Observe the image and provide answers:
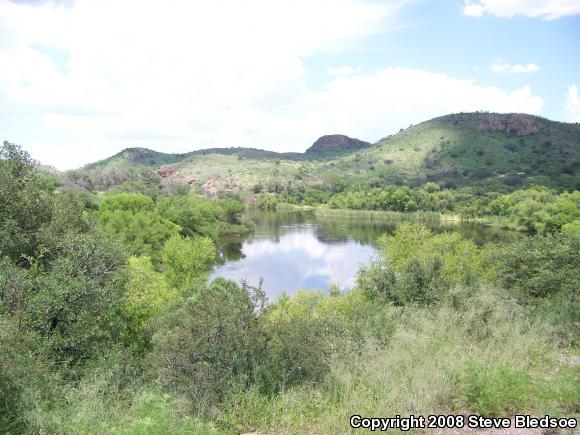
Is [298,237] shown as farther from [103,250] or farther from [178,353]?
[178,353]

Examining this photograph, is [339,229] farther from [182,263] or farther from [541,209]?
[182,263]

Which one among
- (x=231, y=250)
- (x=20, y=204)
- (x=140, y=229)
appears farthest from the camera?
(x=231, y=250)

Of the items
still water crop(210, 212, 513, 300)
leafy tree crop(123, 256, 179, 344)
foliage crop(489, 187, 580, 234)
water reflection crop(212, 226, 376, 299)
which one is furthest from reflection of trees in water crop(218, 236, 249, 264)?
foliage crop(489, 187, 580, 234)

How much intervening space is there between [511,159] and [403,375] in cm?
17930

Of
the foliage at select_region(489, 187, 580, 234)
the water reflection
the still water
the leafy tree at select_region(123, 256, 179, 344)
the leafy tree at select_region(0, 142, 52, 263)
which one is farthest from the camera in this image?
the foliage at select_region(489, 187, 580, 234)

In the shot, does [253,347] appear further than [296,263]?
No

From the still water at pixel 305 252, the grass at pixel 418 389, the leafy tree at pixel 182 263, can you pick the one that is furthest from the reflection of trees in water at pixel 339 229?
the grass at pixel 418 389

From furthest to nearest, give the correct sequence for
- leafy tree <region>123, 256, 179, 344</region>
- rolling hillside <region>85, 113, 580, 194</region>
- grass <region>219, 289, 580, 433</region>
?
rolling hillside <region>85, 113, 580, 194</region>
leafy tree <region>123, 256, 179, 344</region>
grass <region>219, 289, 580, 433</region>

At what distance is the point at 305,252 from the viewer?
6569 cm

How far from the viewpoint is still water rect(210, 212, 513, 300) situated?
4875 centimetres

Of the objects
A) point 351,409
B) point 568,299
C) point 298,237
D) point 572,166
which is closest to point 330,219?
point 298,237

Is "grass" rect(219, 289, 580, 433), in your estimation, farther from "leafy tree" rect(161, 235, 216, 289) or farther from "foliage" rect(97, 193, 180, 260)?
"foliage" rect(97, 193, 180, 260)

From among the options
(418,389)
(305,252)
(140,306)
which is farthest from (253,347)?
(305,252)

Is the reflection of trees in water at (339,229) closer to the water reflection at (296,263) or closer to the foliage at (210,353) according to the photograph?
the water reflection at (296,263)
